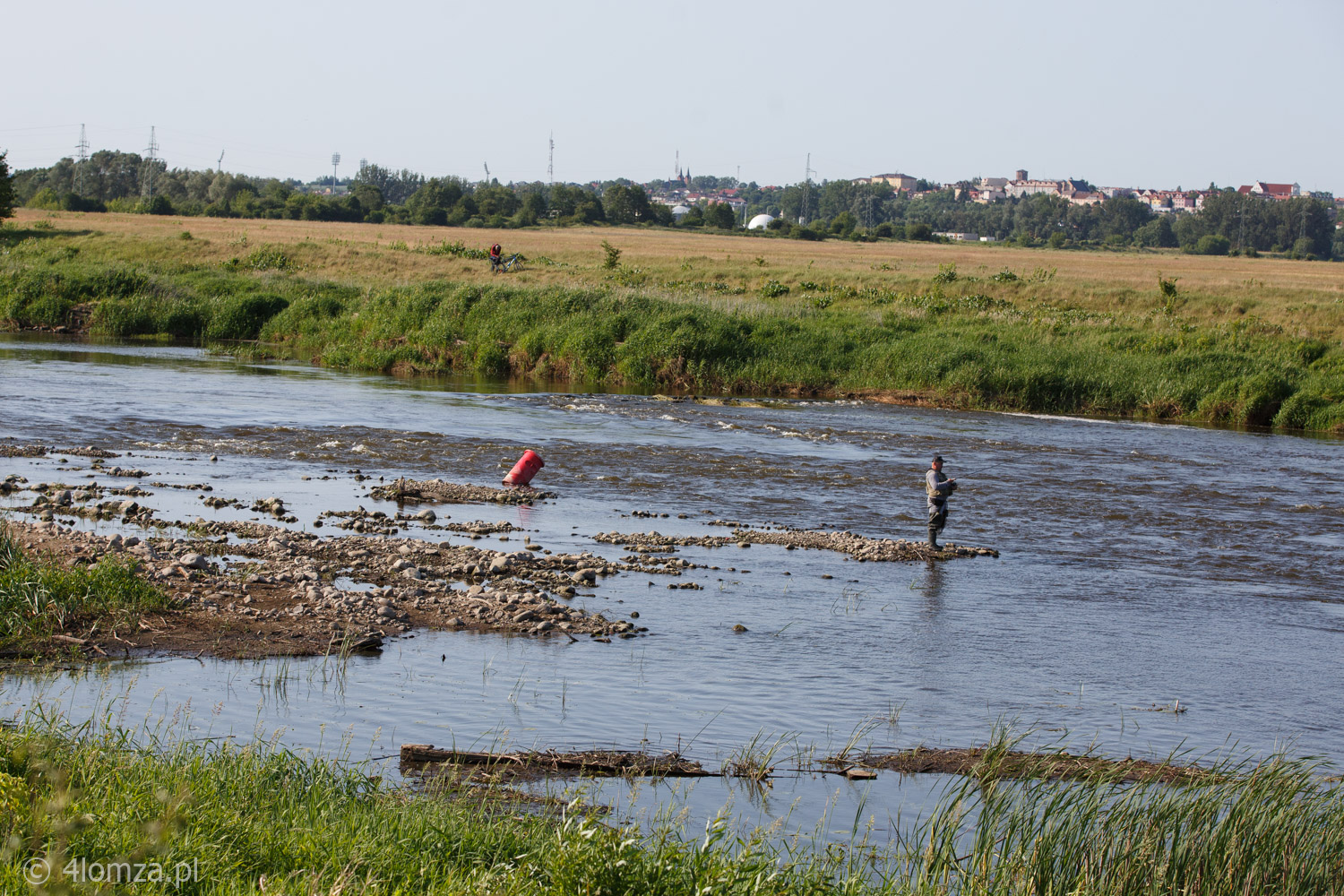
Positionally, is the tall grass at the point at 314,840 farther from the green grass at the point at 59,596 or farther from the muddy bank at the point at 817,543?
the muddy bank at the point at 817,543

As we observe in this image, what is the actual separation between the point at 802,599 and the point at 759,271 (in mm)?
48106

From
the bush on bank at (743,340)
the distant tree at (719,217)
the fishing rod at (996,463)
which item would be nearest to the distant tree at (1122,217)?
the distant tree at (719,217)

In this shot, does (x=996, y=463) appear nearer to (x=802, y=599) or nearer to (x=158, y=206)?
(x=802, y=599)

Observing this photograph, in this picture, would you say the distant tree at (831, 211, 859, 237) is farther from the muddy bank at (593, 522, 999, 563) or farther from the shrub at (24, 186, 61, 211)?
the muddy bank at (593, 522, 999, 563)

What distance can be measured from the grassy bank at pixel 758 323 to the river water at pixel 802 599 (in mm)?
4669

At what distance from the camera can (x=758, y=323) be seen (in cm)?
3828

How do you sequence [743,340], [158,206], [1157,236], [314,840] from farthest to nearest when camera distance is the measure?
[1157,236] → [158,206] → [743,340] → [314,840]

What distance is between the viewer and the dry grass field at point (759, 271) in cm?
4688

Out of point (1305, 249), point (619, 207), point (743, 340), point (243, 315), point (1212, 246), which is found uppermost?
point (619, 207)

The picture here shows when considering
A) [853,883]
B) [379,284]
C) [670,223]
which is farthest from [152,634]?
[670,223]

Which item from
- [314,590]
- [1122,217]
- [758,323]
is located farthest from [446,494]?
[1122,217]

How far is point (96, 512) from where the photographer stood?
46.4ft

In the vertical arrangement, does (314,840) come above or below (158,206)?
below

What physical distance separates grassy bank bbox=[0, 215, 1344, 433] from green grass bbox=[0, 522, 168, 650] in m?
26.1
